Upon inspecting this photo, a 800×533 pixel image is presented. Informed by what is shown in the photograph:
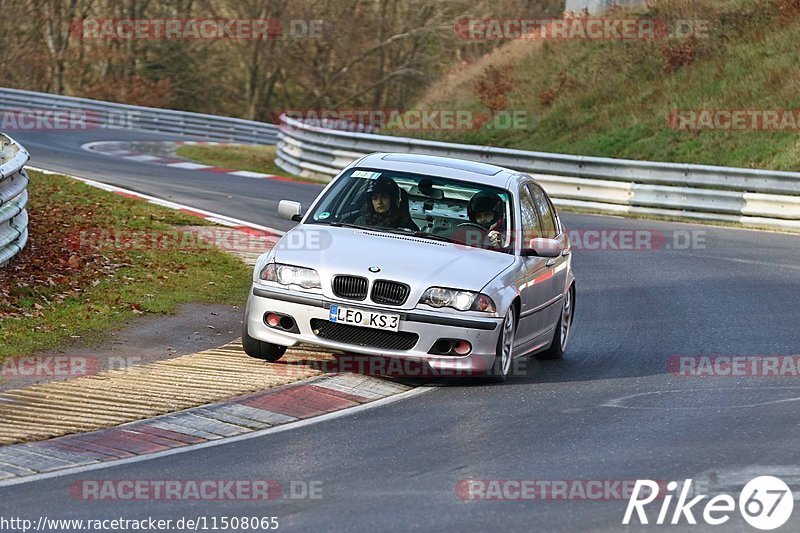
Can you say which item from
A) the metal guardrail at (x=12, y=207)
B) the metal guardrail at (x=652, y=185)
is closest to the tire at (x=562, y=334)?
the metal guardrail at (x=12, y=207)

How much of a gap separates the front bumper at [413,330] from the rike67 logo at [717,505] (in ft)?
8.53

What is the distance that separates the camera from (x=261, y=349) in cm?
991

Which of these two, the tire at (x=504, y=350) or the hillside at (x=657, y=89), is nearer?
the tire at (x=504, y=350)

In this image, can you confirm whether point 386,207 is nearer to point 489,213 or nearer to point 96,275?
point 489,213

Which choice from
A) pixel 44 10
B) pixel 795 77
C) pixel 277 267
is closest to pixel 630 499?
pixel 277 267

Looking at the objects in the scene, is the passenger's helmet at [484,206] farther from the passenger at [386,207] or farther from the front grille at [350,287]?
the front grille at [350,287]

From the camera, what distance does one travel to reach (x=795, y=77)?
2902 cm

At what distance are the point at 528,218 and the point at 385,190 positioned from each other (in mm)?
1195

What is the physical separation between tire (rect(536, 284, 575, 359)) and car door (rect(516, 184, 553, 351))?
1.30ft

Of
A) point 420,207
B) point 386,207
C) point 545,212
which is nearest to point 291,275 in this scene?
point 386,207

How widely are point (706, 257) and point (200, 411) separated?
11.2 meters

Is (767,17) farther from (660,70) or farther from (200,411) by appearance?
(200,411)

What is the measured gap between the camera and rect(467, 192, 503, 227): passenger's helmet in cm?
A: 1050

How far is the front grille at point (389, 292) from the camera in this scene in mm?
9336
